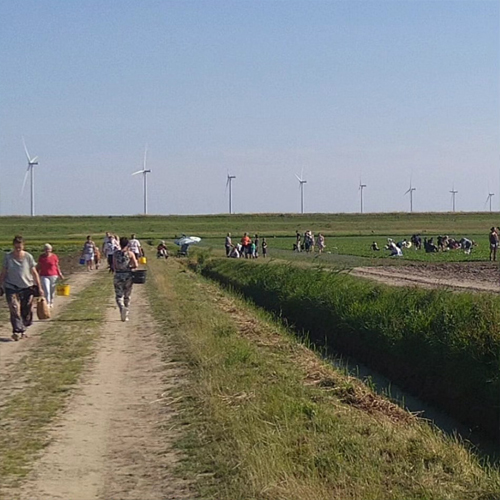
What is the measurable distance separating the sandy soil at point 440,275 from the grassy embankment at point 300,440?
15.4m

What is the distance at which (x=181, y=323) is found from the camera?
19062 mm

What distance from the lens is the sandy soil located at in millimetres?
29994

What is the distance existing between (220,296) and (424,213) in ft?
416

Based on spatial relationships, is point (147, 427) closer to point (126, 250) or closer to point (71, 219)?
point (126, 250)

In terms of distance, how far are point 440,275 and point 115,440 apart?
92.4ft

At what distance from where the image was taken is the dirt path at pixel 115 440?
7.79 m

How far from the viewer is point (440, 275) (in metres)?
36.2

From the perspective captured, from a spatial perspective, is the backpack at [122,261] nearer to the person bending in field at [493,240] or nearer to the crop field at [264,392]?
the crop field at [264,392]

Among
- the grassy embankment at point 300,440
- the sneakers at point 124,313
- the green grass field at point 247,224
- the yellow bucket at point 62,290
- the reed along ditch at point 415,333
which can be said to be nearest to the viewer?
the grassy embankment at point 300,440

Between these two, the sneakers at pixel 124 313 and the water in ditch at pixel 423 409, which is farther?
the sneakers at pixel 124 313

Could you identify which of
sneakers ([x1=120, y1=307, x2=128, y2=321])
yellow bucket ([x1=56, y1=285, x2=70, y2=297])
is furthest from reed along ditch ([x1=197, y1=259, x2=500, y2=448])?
yellow bucket ([x1=56, y1=285, x2=70, y2=297])

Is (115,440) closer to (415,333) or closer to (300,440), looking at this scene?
(300,440)

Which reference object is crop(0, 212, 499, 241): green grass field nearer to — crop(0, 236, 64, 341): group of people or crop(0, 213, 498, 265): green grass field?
crop(0, 213, 498, 265): green grass field

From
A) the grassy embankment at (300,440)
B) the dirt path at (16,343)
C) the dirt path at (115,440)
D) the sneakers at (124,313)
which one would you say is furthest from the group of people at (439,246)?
the dirt path at (115,440)
